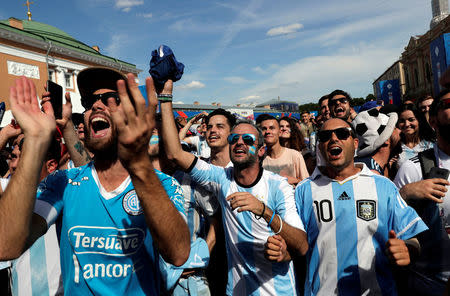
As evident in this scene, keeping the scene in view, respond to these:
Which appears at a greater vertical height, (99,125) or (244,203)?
(99,125)

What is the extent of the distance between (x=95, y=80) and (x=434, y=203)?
9.16 ft

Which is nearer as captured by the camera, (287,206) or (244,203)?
(244,203)

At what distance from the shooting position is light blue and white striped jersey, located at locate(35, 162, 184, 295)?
5.48 ft

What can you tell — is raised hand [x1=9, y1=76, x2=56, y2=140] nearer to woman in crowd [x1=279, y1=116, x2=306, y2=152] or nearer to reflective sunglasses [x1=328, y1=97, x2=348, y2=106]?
reflective sunglasses [x1=328, y1=97, x2=348, y2=106]

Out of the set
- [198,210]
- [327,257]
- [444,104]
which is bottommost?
[327,257]

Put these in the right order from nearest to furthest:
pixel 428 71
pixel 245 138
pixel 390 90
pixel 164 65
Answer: pixel 164 65 → pixel 245 138 → pixel 390 90 → pixel 428 71

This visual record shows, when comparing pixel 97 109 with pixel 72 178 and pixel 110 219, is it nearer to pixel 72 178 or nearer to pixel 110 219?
pixel 72 178

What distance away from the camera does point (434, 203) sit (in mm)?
2461

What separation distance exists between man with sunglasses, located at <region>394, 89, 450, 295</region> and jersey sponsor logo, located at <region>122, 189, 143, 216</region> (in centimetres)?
214

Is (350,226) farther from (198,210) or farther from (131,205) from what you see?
(131,205)

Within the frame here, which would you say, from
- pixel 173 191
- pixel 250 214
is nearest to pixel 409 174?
pixel 250 214

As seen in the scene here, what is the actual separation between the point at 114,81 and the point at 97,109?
256 mm

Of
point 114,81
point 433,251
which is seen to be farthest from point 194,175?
point 433,251

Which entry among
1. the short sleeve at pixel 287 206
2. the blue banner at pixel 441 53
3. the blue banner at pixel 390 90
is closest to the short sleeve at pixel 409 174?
the short sleeve at pixel 287 206
